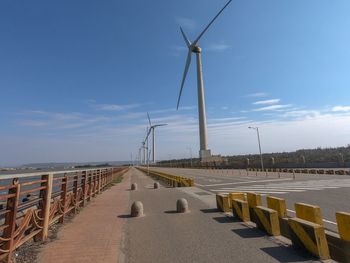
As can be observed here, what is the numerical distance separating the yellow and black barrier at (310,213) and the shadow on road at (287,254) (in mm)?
1024

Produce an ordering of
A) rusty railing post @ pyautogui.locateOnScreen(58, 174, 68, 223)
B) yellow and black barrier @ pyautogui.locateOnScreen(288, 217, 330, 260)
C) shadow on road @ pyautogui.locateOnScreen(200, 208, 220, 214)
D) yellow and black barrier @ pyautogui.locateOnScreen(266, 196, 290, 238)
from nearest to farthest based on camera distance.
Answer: yellow and black barrier @ pyautogui.locateOnScreen(288, 217, 330, 260) → yellow and black barrier @ pyautogui.locateOnScreen(266, 196, 290, 238) → rusty railing post @ pyautogui.locateOnScreen(58, 174, 68, 223) → shadow on road @ pyautogui.locateOnScreen(200, 208, 220, 214)

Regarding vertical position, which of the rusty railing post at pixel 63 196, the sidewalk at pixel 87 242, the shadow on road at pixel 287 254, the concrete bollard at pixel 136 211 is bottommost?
the shadow on road at pixel 287 254

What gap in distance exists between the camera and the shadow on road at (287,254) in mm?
6375

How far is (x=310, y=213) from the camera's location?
7.66m

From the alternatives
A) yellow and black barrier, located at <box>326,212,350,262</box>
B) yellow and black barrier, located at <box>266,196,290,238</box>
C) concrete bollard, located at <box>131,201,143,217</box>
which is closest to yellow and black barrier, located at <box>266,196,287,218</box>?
yellow and black barrier, located at <box>266,196,290,238</box>

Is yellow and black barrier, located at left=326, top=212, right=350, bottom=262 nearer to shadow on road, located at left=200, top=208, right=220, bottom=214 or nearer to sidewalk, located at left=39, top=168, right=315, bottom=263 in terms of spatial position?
sidewalk, located at left=39, top=168, right=315, bottom=263

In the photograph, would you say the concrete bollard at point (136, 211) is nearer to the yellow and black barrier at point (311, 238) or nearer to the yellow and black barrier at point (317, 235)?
the yellow and black barrier at point (317, 235)

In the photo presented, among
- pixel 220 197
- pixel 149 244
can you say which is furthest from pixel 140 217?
pixel 149 244

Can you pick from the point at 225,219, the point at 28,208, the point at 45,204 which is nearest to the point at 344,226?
the point at 225,219

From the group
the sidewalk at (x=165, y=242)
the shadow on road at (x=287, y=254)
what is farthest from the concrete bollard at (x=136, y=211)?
the shadow on road at (x=287, y=254)

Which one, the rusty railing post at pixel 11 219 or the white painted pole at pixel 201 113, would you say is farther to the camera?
the white painted pole at pixel 201 113

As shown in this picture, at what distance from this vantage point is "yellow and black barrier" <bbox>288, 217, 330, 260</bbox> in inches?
255

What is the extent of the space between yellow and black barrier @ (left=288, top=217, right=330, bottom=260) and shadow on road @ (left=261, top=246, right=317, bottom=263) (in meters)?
0.16

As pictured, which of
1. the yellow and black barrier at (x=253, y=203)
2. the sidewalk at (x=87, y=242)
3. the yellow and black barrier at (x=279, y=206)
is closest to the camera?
the sidewalk at (x=87, y=242)
